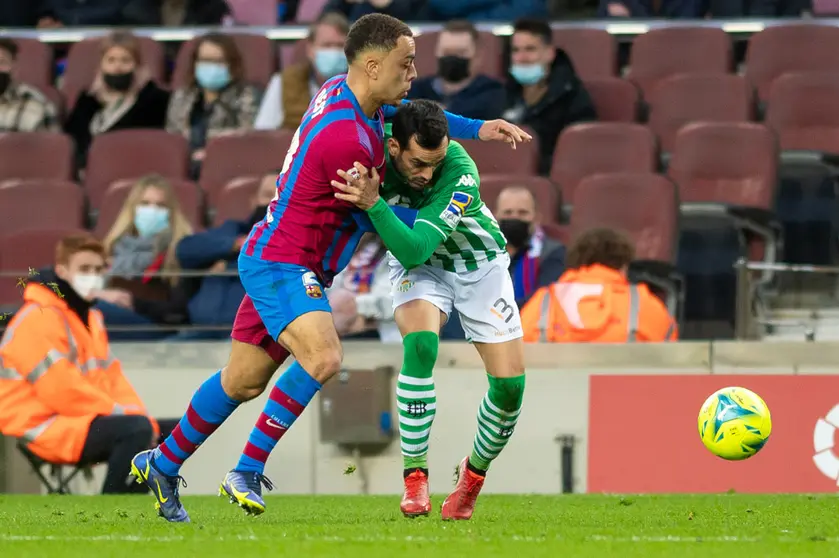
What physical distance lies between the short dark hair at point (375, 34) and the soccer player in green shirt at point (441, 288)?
32 centimetres

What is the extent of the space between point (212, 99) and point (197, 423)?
6369 millimetres

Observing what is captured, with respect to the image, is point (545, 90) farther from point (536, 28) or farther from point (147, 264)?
point (147, 264)

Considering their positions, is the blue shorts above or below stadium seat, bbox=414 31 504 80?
below

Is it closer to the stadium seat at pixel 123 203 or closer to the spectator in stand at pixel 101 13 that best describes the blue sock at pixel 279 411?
the stadium seat at pixel 123 203

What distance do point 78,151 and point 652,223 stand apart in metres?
5.06

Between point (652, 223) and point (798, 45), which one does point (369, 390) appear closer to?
point (652, 223)

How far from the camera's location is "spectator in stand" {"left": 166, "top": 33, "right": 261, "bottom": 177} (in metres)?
12.4

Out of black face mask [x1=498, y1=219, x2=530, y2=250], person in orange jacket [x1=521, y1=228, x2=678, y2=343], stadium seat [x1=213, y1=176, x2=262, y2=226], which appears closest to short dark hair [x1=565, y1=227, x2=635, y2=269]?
person in orange jacket [x1=521, y1=228, x2=678, y2=343]

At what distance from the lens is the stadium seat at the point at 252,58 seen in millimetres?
13117

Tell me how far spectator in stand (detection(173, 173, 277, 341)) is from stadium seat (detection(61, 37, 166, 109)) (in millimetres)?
2970

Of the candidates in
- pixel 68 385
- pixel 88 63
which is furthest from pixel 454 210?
pixel 88 63

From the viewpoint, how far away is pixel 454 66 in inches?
466

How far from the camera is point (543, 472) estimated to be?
9602 millimetres

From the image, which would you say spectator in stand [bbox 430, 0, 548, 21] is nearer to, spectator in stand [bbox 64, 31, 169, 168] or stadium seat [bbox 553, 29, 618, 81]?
stadium seat [bbox 553, 29, 618, 81]
